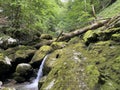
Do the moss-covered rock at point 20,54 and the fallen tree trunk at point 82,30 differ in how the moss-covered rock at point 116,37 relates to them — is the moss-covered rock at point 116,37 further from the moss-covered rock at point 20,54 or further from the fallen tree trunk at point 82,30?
the moss-covered rock at point 20,54

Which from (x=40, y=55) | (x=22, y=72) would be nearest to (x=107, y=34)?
(x=22, y=72)

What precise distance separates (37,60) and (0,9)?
22.8 feet

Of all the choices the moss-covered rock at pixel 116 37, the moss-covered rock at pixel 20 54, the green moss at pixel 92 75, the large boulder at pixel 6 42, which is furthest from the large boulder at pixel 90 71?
the large boulder at pixel 6 42

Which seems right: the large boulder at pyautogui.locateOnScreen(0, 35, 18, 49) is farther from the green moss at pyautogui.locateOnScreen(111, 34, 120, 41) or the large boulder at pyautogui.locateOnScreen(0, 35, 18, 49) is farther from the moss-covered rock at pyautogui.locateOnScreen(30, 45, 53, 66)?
the green moss at pyautogui.locateOnScreen(111, 34, 120, 41)

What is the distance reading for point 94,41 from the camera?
7773 millimetres

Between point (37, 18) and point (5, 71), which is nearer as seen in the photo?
point (5, 71)

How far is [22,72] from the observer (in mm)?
10812

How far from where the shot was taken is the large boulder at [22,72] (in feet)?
35.4

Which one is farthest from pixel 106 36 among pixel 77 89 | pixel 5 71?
pixel 5 71

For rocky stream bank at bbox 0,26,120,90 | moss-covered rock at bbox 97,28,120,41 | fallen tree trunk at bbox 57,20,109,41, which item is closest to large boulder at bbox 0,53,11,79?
rocky stream bank at bbox 0,26,120,90

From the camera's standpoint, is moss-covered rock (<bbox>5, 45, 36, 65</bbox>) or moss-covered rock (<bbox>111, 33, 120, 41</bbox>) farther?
moss-covered rock (<bbox>5, 45, 36, 65</bbox>)

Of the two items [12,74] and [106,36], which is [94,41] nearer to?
[106,36]

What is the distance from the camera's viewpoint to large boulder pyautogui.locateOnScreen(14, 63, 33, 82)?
10.8 m

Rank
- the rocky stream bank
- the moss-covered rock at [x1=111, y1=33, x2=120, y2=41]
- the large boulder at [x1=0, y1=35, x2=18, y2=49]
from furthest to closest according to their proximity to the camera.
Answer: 1. the large boulder at [x1=0, y1=35, x2=18, y2=49]
2. the moss-covered rock at [x1=111, y1=33, x2=120, y2=41]
3. the rocky stream bank
